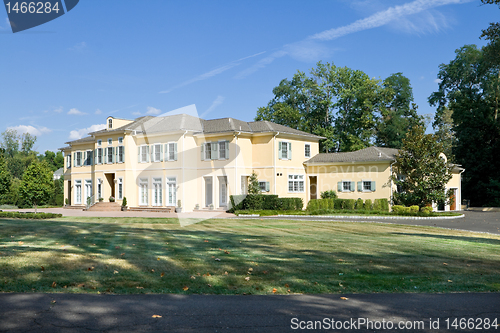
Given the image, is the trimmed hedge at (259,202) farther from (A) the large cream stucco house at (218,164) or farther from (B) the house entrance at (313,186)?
(B) the house entrance at (313,186)

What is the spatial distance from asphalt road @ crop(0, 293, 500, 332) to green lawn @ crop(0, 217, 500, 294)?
0.48 meters

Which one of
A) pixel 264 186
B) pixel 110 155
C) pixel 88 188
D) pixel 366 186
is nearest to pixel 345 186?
pixel 366 186

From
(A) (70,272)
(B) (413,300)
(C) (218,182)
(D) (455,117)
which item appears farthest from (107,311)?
(D) (455,117)

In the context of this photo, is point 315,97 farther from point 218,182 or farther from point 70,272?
point 70,272

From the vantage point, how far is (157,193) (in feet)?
114

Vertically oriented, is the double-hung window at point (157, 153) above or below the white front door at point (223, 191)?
above

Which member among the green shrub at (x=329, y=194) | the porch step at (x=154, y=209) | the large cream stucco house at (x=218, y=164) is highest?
the large cream stucco house at (x=218, y=164)

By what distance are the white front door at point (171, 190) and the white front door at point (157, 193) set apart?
0.93 meters

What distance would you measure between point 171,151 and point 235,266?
26.8m

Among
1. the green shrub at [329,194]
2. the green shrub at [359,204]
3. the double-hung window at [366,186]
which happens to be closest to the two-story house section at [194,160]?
the green shrub at [329,194]

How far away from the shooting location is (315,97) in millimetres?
49062

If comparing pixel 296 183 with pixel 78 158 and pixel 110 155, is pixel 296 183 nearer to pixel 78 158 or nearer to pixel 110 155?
pixel 110 155

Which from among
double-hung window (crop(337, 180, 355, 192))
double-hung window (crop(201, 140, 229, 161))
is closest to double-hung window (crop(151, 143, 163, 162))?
double-hung window (crop(201, 140, 229, 161))

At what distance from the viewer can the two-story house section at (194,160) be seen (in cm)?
3306
